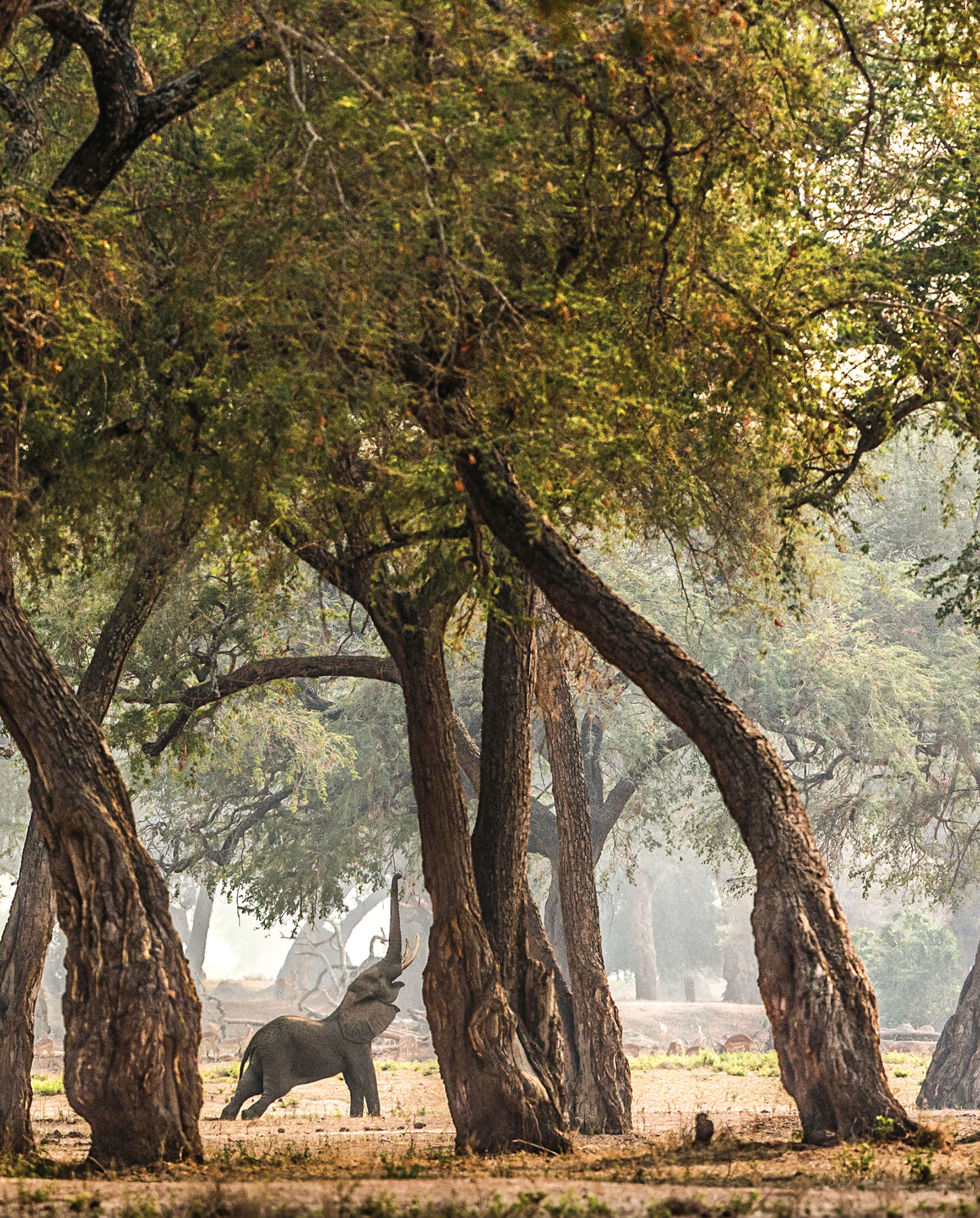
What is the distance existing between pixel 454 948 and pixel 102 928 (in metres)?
2.90

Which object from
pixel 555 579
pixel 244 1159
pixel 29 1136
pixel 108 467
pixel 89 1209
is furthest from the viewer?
pixel 29 1136

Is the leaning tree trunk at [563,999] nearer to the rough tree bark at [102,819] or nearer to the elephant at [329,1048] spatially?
the elephant at [329,1048]

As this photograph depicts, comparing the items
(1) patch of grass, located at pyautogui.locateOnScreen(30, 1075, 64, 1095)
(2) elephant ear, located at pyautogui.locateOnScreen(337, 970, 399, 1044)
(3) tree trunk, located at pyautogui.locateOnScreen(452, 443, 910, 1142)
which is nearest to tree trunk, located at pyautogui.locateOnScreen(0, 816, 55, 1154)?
(2) elephant ear, located at pyautogui.locateOnScreen(337, 970, 399, 1044)

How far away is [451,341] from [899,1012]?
45.3 metres

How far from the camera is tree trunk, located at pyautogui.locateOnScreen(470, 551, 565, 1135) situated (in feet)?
34.0

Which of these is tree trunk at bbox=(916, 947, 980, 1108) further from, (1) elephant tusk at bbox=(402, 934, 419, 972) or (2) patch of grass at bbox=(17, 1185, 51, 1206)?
(2) patch of grass at bbox=(17, 1185, 51, 1206)

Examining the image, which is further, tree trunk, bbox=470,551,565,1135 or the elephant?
the elephant

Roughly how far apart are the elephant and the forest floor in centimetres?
387

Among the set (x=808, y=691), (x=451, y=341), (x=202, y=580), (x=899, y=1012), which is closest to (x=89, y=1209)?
(x=451, y=341)

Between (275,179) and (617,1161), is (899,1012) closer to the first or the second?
(617,1161)

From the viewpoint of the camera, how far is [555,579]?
9.15 metres

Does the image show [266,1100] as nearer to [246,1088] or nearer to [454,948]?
[246,1088]

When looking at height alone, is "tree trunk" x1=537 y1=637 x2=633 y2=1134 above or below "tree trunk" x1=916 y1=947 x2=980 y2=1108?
above

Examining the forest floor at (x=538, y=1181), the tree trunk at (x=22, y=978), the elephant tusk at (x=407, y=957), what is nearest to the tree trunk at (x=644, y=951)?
the elephant tusk at (x=407, y=957)
